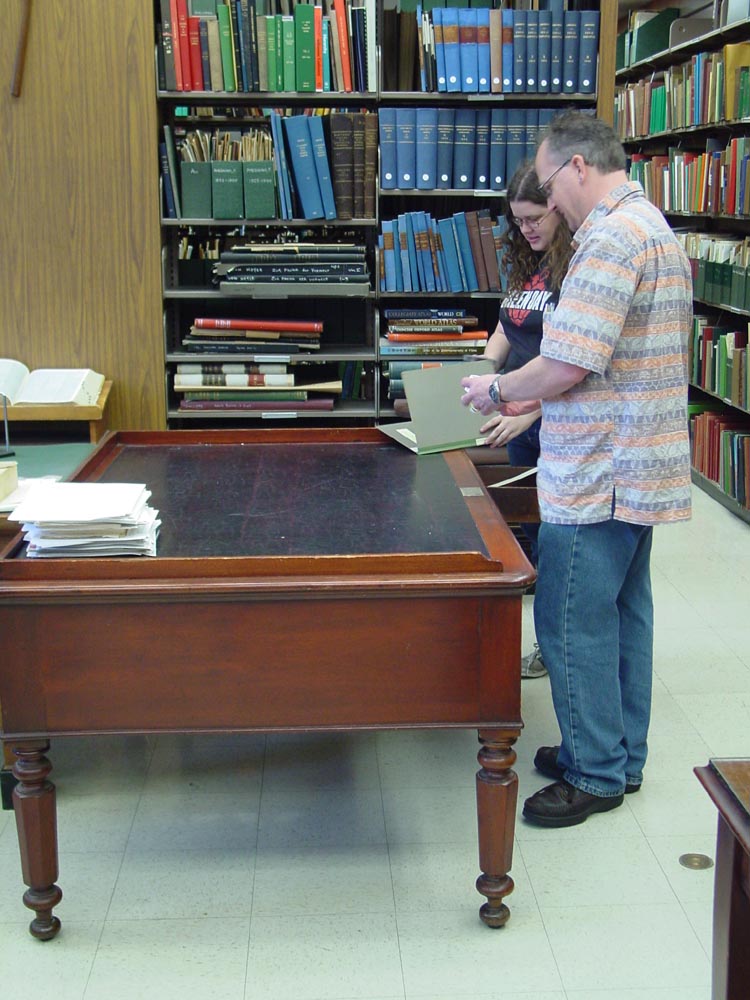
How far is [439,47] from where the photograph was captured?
4.35 meters

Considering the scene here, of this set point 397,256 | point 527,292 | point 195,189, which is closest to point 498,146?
point 397,256

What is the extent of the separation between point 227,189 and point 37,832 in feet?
9.54

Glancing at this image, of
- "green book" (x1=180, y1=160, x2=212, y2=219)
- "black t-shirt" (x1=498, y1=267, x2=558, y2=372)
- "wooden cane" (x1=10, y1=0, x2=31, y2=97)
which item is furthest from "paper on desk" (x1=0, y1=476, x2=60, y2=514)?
"wooden cane" (x1=10, y1=0, x2=31, y2=97)

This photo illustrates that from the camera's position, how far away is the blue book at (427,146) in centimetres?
443

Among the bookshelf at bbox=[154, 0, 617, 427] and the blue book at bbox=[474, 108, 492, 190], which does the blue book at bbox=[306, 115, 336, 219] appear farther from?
the blue book at bbox=[474, 108, 492, 190]

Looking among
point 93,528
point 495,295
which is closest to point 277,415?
point 495,295

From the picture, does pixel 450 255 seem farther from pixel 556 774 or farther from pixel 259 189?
pixel 556 774

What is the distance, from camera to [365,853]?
249 cm

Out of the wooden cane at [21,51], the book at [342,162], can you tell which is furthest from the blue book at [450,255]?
the wooden cane at [21,51]

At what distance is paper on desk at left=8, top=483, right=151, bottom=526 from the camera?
2.07m

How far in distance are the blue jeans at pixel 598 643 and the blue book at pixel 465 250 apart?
7.20 feet

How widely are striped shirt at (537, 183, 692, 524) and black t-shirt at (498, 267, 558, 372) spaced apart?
690mm

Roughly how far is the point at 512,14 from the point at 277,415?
177 cm

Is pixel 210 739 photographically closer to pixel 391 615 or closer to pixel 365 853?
pixel 365 853
